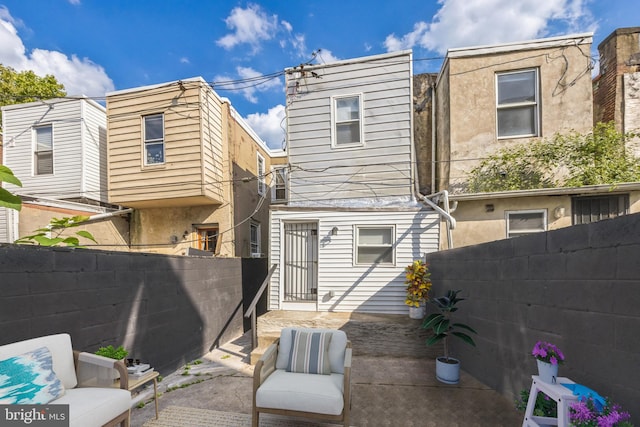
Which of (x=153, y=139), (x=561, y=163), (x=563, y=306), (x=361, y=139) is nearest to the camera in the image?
(x=563, y=306)

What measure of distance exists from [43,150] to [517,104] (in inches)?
500

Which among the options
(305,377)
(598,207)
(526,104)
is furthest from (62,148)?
(598,207)

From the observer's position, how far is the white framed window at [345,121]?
6.36m

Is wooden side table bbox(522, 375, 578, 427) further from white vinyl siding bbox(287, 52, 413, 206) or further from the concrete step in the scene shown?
white vinyl siding bbox(287, 52, 413, 206)

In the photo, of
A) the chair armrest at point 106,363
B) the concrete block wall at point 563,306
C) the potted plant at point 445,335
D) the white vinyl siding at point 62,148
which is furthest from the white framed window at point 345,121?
the white vinyl siding at point 62,148

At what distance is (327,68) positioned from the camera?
6.43 m

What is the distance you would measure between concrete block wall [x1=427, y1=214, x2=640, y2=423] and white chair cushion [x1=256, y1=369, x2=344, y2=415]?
6.40ft

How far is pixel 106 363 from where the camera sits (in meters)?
2.34

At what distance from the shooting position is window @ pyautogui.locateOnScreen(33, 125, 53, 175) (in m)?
8.22

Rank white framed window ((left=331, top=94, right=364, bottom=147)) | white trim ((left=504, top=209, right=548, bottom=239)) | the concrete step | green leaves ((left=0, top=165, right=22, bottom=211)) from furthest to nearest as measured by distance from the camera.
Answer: white framed window ((left=331, top=94, right=364, bottom=147)), white trim ((left=504, top=209, right=548, bottom=239)), the concrete step, green leaves ((left=0, top=165, right=22, bottom=211))

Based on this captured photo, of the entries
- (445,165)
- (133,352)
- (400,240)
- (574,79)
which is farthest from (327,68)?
(133,352)

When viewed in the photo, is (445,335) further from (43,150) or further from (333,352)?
(43,150)

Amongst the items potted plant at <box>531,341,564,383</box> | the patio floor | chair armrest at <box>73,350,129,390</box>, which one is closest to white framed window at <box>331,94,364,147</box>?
the patio floor

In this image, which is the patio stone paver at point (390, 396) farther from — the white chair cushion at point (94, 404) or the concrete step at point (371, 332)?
the white chair cushion at point (94, 404)
